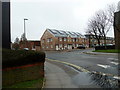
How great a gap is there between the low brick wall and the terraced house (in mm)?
53777

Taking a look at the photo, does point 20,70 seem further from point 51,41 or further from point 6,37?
point 51,41

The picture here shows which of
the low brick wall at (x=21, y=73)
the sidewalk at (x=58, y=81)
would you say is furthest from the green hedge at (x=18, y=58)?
the sidewalk at (x=58, y=81)

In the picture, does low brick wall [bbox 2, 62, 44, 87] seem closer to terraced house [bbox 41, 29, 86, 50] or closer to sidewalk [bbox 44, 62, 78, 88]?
sidewalk [bbox 44, 62, 78, 88]

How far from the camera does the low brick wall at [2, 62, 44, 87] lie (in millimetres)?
8539

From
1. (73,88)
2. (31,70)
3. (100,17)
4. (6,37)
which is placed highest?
(100,17)

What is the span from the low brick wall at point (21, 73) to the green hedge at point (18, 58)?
8.7 inches

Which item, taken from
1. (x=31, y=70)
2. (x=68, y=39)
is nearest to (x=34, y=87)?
(x=31, y=70)

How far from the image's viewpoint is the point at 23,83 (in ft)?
29.9

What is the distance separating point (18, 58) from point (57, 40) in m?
56.0

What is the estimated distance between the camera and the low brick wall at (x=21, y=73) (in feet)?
28.0

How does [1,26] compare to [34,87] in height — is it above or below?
above

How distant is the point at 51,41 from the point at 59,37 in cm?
356

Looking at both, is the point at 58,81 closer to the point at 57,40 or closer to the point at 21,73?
the point at 21,73

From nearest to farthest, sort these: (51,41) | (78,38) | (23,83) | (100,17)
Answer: (23,83) → (100,17) → (51,41) → (78,38)
